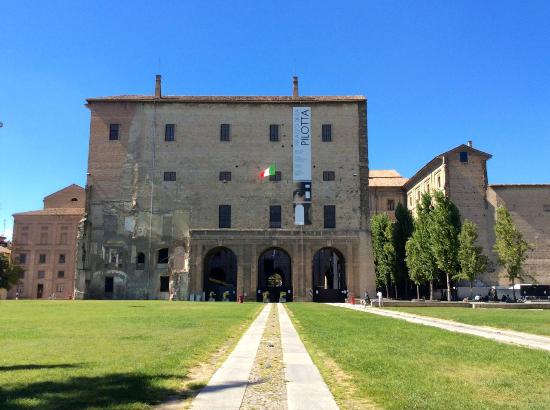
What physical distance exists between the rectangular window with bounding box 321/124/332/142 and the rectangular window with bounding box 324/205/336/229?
7.65m

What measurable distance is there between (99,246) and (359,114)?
32.0 metres

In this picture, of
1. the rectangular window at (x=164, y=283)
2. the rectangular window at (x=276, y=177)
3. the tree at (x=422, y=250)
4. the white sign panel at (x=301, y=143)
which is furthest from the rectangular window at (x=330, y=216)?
the rectangular window at (x=164, y=283)

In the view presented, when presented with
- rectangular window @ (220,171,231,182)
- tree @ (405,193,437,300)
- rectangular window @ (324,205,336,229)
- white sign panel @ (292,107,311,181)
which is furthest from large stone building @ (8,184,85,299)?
tree @ (405,193,437,300)

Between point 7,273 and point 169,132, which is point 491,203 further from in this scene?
point 7,273

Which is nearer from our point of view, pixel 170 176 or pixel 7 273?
pixel 170 176

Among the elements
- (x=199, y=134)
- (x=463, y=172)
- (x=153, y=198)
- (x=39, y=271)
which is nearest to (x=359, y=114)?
(x=463, y=172)

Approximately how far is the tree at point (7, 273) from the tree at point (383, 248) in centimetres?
4824

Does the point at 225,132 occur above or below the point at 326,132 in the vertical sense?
above

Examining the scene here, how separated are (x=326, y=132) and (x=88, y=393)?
5205 cm

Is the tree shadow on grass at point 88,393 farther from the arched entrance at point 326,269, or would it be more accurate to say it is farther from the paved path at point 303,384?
the arched entrance at point 326,269

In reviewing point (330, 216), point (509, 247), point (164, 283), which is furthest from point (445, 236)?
point (164, 283)

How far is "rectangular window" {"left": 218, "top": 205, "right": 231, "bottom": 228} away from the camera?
181 feet

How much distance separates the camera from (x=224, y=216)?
5538 centimetres

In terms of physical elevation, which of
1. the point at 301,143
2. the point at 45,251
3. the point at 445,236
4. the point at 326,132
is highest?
the point at 326,132
